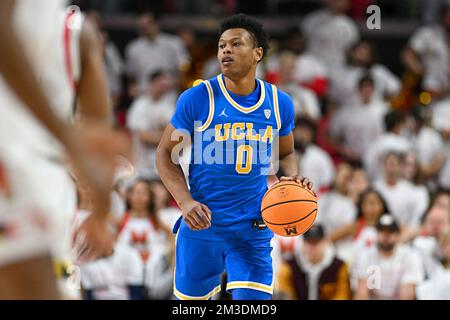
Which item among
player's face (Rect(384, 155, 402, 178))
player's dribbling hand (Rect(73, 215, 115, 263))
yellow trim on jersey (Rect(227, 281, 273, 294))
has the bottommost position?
player's dribbling hand (Rect(73, 215, 115, 263))

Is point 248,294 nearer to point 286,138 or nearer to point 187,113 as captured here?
point 286,138

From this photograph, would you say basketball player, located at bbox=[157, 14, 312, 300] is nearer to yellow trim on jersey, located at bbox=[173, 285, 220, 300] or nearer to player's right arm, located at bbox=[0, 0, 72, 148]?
yellow trim on jersey, located at bbox=[173, 285, 220, 300]

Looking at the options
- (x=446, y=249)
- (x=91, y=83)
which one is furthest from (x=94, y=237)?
(x=446, y=249)

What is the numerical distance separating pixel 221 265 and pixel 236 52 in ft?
4.57

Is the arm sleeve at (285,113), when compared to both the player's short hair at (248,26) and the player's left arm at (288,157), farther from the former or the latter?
the player's short hair at (248,26)

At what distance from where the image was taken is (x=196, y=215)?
582 cm

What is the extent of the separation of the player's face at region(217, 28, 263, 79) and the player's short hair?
0.04 meters

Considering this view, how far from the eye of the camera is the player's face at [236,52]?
597 cm

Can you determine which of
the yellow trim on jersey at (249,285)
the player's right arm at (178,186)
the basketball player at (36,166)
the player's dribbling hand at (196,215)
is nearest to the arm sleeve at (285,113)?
the player's right arm at (178,186)

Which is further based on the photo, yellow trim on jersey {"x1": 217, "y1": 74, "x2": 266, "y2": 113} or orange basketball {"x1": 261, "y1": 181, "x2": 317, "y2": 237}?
yellow trim on jersey {"x1": 217, "y1": 74, "x2": 266, "y2": 113}

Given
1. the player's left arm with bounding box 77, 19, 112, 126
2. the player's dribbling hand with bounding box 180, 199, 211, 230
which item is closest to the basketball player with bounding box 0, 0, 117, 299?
the player's left arm with bounding box 77, 19, 112, 126

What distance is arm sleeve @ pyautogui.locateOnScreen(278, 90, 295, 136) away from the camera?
246 inches
